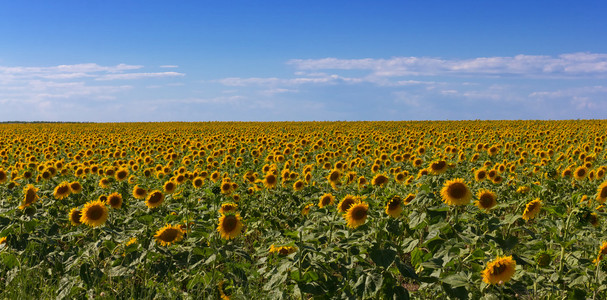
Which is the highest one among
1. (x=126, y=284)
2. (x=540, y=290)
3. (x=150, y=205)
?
(x=150, y=205)

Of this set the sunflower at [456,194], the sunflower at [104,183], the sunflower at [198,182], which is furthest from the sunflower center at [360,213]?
the sunflower at [104,183]

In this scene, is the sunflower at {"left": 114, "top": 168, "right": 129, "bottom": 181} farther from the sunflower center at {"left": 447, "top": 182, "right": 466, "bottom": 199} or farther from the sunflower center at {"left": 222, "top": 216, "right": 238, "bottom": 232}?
the sunflower center at {"left": 447, "top": 182, "right": 466, "bottom": 199}

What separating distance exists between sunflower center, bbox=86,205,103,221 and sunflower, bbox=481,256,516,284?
4164 mm

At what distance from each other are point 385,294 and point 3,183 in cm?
770

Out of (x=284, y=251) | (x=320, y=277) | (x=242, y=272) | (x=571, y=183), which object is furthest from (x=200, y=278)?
(x=571, y=183)

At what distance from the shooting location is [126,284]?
197 inches

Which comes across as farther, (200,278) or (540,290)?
(200,278)

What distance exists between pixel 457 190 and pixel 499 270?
106 cm

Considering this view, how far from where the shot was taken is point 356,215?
4094 millimetres

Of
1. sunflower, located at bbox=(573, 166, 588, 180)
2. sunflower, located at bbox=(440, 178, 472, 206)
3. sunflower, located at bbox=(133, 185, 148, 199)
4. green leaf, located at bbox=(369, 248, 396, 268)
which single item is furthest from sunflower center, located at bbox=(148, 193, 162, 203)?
sunflower, located at bbox=(573, 166, 588, 180)

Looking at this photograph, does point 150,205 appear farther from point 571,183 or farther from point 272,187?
point 571,183

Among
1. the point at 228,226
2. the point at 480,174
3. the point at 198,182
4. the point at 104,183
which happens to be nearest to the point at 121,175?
the point at 104,183

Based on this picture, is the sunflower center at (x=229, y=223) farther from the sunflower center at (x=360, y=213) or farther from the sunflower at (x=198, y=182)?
the sunflower at (x=198, y=182)

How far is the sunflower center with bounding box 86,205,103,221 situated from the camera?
5293mm
